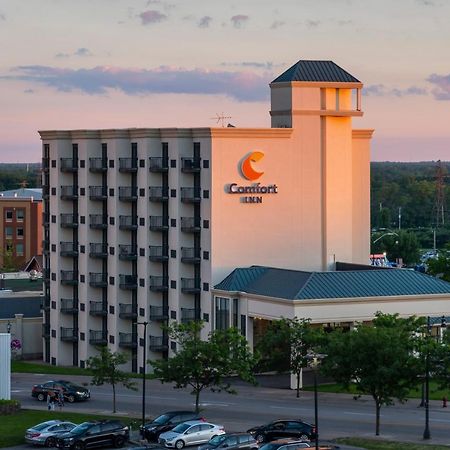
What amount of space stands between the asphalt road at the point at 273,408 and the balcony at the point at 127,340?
1287 cm

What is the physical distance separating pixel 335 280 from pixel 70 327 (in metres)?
32.1

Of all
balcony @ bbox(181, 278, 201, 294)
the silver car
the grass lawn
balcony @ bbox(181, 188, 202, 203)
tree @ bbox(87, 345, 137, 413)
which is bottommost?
the grass lawn

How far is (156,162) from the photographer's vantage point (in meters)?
127

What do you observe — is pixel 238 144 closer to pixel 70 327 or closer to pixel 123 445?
pixel 70 327

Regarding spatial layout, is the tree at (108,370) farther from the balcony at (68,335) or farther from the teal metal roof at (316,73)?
the teal metal roof at (316,73)

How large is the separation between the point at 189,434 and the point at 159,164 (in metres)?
47.0

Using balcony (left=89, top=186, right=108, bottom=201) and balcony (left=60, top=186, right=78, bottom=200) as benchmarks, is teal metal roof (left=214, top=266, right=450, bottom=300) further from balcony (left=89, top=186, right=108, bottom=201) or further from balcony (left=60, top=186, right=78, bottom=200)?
balcony (left=60, top=186, right=78, bottom=200)

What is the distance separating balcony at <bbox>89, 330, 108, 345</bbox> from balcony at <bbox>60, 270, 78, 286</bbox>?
5.56 metres

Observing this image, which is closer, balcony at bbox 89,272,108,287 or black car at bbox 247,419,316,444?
black car at bbox 247,419,316,444

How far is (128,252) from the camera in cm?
13050

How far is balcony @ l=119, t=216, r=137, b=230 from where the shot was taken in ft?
426

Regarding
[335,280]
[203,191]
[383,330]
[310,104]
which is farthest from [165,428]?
[310,104]

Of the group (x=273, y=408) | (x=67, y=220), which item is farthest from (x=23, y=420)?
(x=67, y=220)

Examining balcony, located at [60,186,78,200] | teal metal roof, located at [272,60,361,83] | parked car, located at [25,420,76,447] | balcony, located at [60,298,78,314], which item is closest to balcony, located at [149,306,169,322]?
balcony, located at [60,298,78,314]
